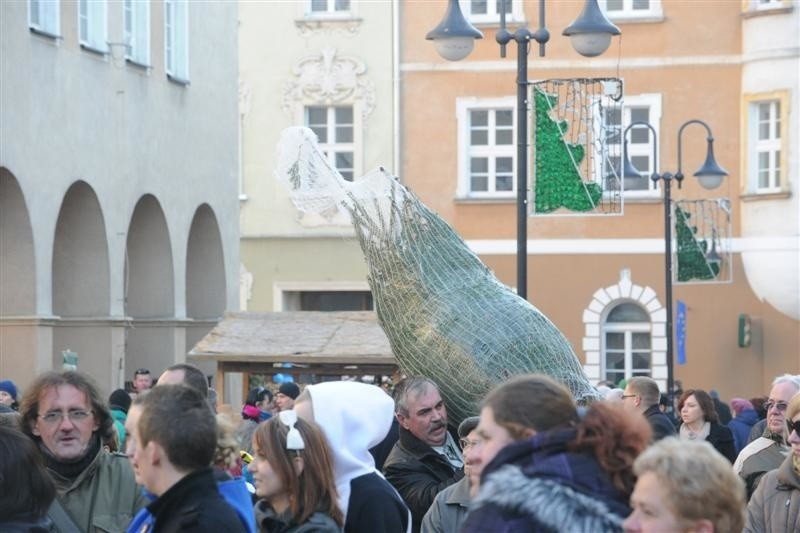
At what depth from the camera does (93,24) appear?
78.6 feet

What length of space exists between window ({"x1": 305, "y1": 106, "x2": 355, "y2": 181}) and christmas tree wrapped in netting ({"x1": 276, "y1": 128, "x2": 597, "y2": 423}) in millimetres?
26395

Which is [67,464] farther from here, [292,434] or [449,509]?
[449,509]

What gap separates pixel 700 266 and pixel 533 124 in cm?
1440

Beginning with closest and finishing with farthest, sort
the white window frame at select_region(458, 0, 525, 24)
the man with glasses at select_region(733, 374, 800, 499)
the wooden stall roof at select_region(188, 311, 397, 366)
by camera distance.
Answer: the man with glasses at select_region(733, 374, 800, 499) → the wooden stall roof at select_region(188, 311, 397, 366) → the white window frame at select_region(458, 0, 525, 24)

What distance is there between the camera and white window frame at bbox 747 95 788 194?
119 feet

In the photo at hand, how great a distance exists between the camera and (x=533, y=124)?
16.9m

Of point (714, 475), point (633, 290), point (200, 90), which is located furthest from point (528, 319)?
point (633, 290)

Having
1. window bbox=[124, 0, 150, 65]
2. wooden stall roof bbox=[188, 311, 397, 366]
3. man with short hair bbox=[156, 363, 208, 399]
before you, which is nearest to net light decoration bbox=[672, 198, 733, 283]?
window bbox=[124, 0, 150, 65]

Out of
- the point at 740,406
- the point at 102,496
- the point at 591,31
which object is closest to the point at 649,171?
the point at 740,406

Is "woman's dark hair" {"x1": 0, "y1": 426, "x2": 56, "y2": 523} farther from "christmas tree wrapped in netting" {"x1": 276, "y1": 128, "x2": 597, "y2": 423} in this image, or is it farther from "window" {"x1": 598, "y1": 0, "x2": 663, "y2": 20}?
"window" {"x1": 598, "y1": 0, "x2": 663, "y2": 20}

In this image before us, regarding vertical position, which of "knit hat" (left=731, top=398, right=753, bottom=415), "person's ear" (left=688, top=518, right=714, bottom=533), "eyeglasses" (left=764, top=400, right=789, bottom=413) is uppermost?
"person's ear" (left=688, top=518, right=714, bottom=533)

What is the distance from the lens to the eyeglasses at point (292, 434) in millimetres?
6035

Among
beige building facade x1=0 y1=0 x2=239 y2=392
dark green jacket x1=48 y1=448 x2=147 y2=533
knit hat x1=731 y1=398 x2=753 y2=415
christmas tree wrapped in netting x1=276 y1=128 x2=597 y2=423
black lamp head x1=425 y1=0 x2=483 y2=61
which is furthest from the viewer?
beige building facade x1=0 y1=0 x2=239 y2=392

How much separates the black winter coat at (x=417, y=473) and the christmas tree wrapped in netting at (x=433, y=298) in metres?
1.13
